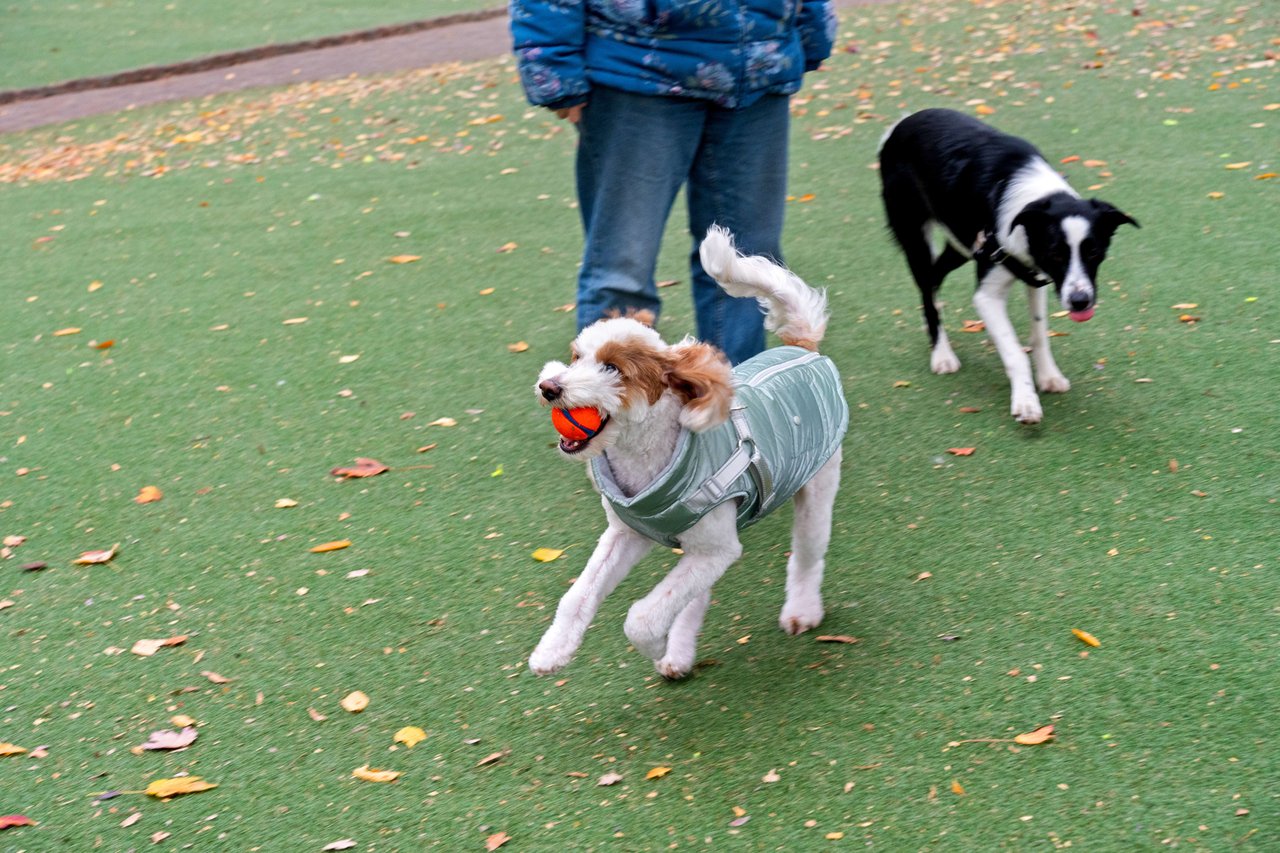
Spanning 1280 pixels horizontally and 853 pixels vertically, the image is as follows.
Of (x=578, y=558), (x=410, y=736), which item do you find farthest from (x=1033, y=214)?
(x=410, y=736)

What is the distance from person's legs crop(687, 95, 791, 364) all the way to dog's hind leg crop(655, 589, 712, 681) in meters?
1.37

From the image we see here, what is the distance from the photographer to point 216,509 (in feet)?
14.5

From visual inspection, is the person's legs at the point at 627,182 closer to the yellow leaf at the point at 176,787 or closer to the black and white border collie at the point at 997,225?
the black and white border collie at the point at 997,225

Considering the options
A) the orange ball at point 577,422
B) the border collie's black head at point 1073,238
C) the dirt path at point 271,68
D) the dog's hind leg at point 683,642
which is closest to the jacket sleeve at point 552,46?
the orange ball at point 577,422

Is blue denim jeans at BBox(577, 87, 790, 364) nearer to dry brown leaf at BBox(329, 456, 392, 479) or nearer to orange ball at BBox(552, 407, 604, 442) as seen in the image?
dry brown leaf at BBox(329, 456, 392, 479)

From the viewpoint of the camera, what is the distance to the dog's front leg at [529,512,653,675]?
9.81ft

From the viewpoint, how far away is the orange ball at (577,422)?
2680mm

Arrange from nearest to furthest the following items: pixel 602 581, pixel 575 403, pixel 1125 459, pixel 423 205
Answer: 1. pixel 575 403
2. pixel 602 581
3. pixel 1125 459
4. pixel 423 205

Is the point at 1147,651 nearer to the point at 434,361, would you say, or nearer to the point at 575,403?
the point at 575,403

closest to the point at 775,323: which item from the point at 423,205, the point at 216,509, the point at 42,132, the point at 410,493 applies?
the point at 410,493

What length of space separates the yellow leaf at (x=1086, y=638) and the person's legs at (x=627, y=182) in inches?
66.6

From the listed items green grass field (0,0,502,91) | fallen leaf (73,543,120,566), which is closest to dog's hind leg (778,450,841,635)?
fallen leaf (73,543,120,566)

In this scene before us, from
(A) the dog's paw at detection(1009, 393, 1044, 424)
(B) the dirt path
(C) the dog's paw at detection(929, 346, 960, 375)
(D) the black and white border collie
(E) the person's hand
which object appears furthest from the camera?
(B) the dirt path

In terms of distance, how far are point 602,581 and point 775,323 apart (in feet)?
3.18
